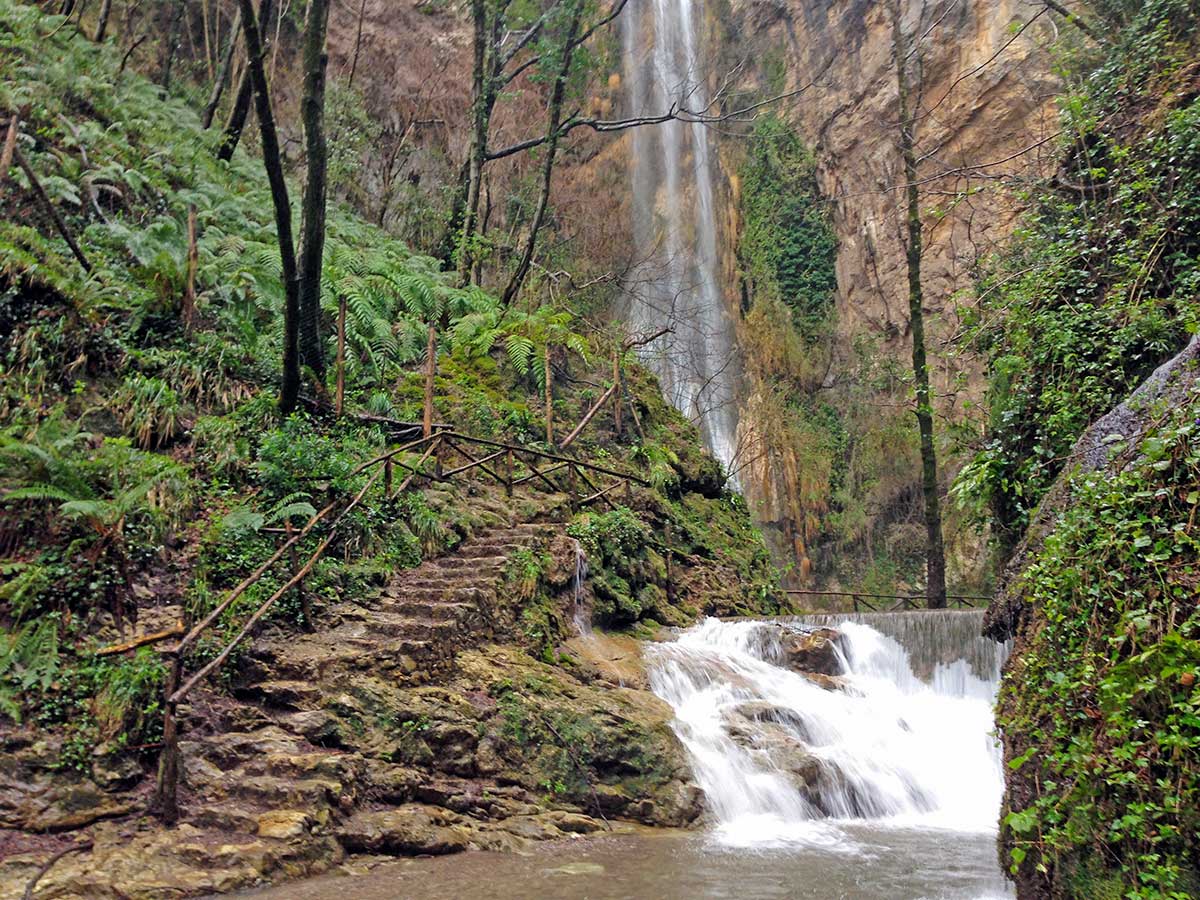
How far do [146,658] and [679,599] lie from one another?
27.9ft

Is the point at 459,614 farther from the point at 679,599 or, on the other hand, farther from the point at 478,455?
the point at 679,599

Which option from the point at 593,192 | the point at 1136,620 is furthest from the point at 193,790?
the point at 593,192

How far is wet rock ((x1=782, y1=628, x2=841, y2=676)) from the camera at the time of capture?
36.1 feet

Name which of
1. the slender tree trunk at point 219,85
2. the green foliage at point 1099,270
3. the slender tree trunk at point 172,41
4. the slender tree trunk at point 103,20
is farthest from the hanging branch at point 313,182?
the slender tree trunk at point 172,41

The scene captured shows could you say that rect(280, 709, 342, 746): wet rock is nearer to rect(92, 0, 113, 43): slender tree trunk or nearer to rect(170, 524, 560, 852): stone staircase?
rect(170, 524, 560, 852): stone staircase

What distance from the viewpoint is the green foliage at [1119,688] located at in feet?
11.1

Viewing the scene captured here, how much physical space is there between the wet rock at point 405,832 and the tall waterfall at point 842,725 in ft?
7.97

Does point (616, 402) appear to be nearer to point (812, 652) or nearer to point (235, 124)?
point (812, 652)

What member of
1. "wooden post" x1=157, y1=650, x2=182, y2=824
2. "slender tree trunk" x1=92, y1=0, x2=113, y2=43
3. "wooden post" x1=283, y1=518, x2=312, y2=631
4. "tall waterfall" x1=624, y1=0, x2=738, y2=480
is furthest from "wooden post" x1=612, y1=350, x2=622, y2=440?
"slender tree trunk" x1=92, y1=0, x2=113, y2=43

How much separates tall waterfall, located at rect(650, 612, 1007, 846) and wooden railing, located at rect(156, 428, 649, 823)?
3151mm

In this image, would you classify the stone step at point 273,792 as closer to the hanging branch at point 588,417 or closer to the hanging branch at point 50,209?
the hanging branch at point 50,209

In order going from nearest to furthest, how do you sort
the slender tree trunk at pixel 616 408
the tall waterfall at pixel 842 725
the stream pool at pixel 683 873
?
1. the stream pool at pixel 683 873
2. the tall waterfall at pixel 842 725
3. the slender tree trunk at pixel 616 408

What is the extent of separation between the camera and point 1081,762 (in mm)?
3809

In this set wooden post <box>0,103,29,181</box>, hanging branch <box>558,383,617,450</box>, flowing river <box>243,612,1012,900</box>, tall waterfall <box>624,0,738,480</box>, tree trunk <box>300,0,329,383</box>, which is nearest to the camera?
flowing river <box>243,612,1012,900</box>
